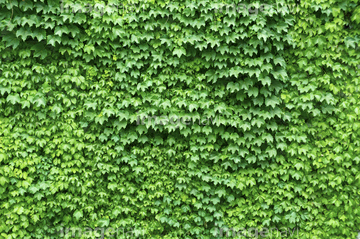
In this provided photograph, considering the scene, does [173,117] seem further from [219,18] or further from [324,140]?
[324,140]

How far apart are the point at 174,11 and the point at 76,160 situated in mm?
2593

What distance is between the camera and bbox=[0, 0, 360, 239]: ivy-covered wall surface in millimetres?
3393

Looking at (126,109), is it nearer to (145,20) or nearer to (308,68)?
(145,20)

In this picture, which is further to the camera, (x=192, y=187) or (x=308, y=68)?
(x=192, y=187)

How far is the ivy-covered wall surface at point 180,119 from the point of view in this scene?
3393 mm

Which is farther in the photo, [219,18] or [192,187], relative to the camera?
[192,187]

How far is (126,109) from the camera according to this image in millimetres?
3580

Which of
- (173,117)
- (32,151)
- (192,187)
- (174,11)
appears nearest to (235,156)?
(192,187)

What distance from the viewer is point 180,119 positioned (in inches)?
140

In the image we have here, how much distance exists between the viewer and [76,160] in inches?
140

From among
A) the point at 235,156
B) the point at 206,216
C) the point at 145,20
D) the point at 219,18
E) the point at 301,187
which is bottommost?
the point at 206,216

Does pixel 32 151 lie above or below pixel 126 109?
below

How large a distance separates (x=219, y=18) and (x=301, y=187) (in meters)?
2.80

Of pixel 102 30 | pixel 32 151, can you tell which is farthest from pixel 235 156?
pixel 32 151
